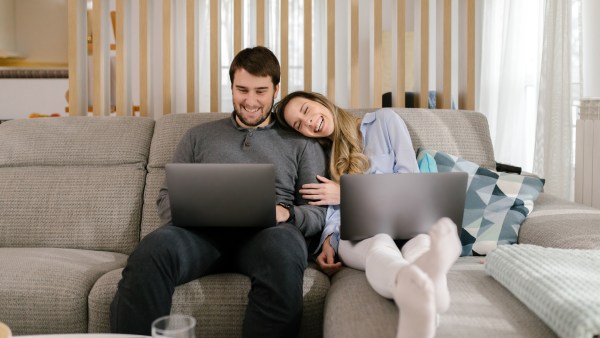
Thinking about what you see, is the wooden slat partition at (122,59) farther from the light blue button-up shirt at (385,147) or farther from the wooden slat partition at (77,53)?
the light blue button-up shirt at (385,147)

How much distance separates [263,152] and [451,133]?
751 mm

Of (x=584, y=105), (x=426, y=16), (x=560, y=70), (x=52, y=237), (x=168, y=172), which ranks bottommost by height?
(x=52, y=237)

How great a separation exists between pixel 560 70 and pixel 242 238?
179 cm

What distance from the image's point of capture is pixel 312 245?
76.6 inches

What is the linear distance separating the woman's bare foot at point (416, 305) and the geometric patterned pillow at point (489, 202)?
90 cm

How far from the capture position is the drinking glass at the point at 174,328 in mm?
878

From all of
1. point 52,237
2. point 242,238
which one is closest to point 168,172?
point 242,238

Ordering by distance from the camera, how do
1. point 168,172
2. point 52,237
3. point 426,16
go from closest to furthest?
point 168,172 < point 52,237 < point 426,16

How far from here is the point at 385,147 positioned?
6.70ft

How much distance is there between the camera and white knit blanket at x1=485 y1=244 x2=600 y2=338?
1015 mm

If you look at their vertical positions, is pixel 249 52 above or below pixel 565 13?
below

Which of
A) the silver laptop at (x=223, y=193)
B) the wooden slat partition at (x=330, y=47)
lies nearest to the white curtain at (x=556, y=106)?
the wooden slat partition at (x=330, y=47)

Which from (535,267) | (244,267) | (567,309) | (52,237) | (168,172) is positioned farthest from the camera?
(52,237)

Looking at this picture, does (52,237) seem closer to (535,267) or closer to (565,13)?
(535,267)
